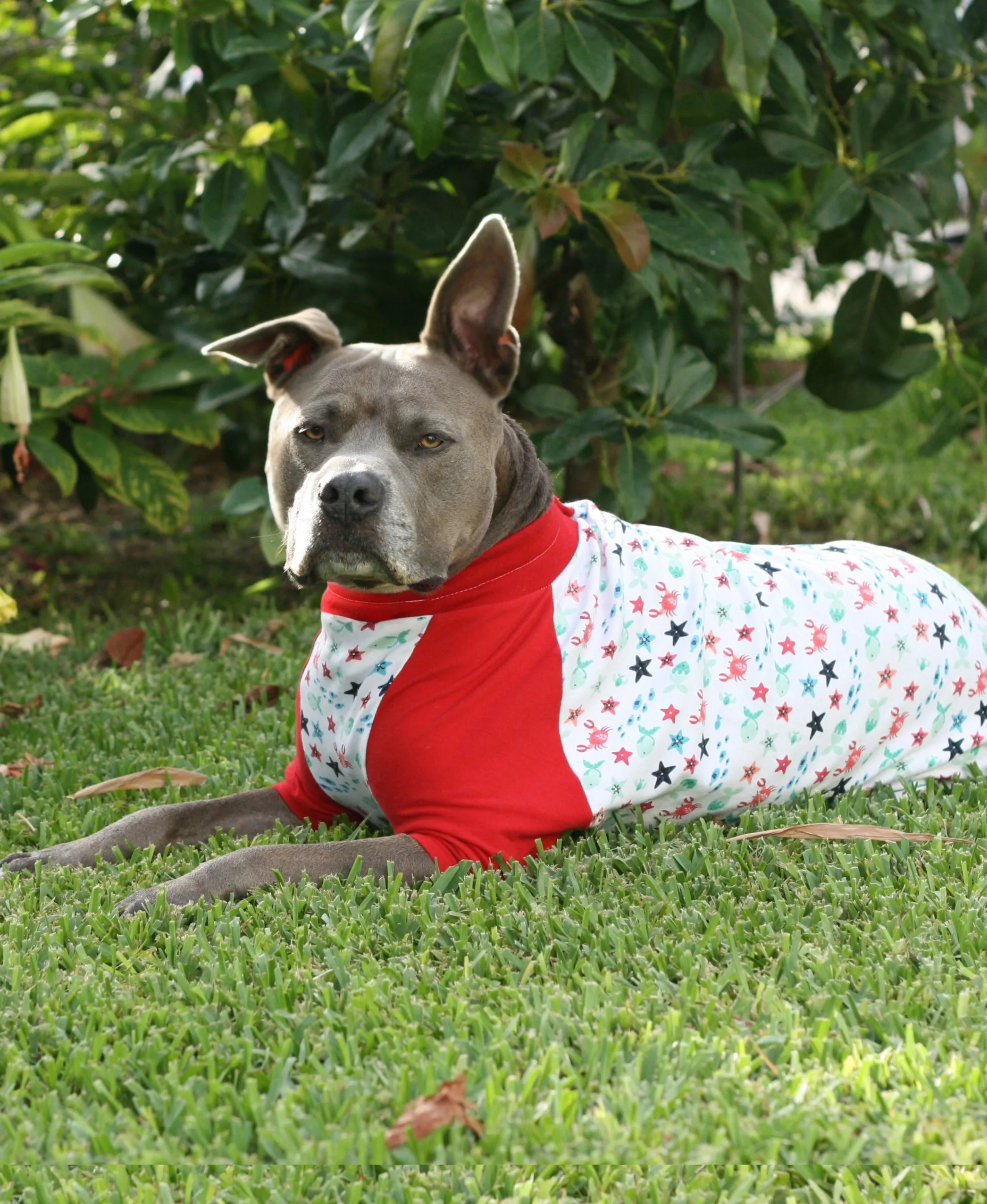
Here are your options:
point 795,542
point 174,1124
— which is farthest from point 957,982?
point 795,542

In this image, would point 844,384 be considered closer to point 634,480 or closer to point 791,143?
point 791,143

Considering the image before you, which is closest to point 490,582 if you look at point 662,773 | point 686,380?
point 662,773

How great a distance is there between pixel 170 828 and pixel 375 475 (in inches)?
41.1

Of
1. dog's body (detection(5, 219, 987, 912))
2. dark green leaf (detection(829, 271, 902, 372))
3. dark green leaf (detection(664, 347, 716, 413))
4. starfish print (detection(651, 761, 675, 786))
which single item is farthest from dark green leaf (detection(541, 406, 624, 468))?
starfish print (detection(651, 761, 675, 786))

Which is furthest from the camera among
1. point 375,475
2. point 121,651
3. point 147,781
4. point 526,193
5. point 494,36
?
point 121,651

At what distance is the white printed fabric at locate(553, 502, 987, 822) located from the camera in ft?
10.3

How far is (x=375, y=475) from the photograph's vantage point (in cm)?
289

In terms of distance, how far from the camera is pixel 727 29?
4.23 m

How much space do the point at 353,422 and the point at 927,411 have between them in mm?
6152

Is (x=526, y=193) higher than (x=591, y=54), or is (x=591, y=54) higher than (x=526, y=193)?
(x=591, y=54)

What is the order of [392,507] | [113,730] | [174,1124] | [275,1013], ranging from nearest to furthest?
1. [174,1124]
2. [275,1013]
3. [392,507]
4. [113,730]

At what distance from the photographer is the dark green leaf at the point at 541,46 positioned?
4.28 meters

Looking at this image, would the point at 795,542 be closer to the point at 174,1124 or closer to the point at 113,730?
the point at 113,730

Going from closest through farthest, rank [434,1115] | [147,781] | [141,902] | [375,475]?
[434,1115], [141,902], [375,475], [147,781]
